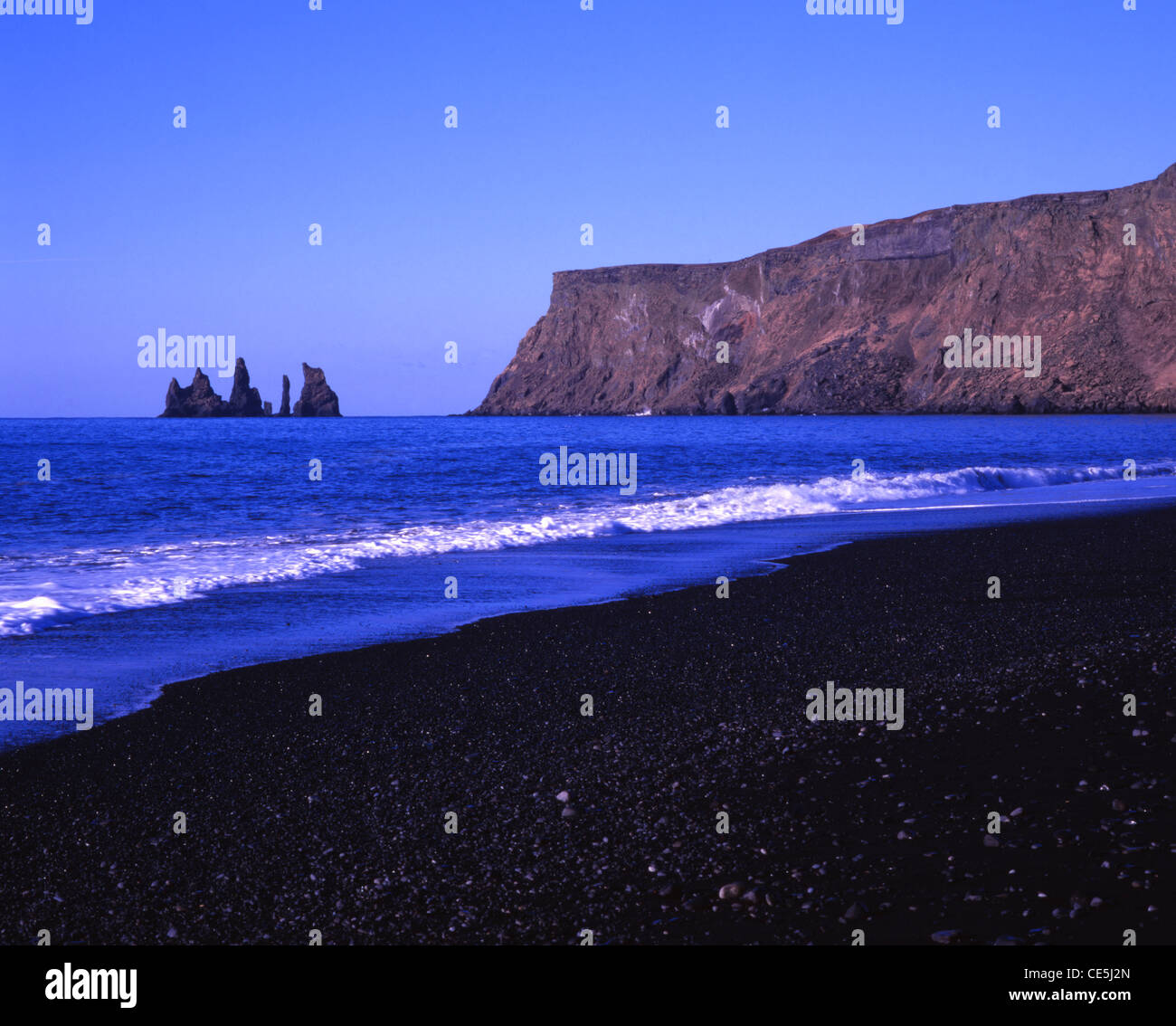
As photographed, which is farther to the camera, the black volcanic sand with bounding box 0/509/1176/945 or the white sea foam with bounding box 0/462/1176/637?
the white sea foam with bounding box 0/462/1176/637

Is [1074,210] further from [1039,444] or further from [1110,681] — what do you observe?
[1110,681]

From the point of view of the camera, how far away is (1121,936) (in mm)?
3395

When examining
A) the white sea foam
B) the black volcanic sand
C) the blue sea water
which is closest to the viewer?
the black volcanic sand

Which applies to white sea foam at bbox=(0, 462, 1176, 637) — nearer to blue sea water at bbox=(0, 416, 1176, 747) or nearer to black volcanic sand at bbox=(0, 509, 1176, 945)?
blue sea water at bbox=(0, 416, 1176, 747)

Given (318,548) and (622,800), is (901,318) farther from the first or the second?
(622,800)

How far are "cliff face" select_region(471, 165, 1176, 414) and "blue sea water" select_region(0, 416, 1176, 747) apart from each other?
80.7 m

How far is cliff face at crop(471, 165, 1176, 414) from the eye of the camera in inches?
4422

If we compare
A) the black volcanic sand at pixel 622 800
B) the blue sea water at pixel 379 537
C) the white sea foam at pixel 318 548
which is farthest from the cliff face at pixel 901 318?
the black volcanic sand at pixel 622 800

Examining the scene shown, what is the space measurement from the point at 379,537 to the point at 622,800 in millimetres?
12655

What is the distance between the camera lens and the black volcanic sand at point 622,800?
370 centimetres

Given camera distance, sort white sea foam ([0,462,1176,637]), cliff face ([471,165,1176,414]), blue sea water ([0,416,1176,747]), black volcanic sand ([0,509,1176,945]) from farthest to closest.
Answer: cliff face ([471,165,1176,414]) → white sea foam ([0,462,1176,637]) → blue sea water ([0,416,1176,747]) → black volcanic sand ([0,509,1176,945])

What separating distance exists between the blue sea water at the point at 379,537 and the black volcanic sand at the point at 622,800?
1401 millimetres

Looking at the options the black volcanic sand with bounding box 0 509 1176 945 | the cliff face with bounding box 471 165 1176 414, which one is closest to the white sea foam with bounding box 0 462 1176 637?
the black volcanic sand with bounding box 0 509 1176 945
